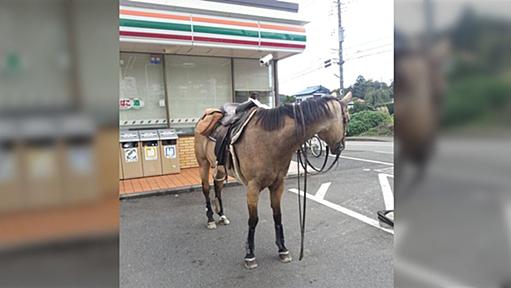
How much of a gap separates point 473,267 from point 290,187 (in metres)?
5.31

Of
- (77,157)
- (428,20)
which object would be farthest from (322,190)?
(77,157)

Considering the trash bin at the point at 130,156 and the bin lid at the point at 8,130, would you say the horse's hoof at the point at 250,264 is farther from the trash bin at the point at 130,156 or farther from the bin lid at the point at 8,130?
the trash bin at the point at 130,156

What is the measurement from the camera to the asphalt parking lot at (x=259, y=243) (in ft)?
8.88

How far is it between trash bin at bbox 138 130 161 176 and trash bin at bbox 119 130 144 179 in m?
0.10

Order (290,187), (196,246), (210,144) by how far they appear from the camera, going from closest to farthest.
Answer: (196,246) < (210,144) < (290,187)

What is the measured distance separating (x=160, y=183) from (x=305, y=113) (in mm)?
4168

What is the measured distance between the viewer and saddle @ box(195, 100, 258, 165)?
3.26 m

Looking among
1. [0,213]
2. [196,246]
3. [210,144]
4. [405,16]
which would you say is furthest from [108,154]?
[210,144]

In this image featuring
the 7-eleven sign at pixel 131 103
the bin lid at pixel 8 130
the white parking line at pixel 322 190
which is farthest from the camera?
the 7-eleven sign at pixel 131 103

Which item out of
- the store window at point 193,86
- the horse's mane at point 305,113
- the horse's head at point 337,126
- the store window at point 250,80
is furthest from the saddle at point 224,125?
the store window at point 250,80

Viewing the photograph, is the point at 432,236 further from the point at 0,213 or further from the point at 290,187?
the point at 290,187

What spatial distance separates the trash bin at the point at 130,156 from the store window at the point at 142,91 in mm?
648

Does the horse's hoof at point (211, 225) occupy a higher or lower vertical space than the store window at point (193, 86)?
lower

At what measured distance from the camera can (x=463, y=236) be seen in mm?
556
